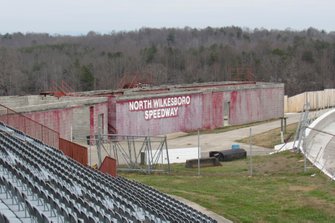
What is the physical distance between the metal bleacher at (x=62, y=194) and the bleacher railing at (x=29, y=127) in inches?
178

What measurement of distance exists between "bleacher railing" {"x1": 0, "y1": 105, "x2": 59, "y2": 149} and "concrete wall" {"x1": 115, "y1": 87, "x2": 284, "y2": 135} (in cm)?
1285

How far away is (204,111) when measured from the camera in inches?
1997

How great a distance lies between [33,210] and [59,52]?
391ft

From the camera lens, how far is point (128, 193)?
1800 centimetres

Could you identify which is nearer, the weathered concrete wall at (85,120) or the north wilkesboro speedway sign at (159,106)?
the weathered concrete wall at (85,120)

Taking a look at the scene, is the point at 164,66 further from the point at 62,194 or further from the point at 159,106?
the point at 62,194

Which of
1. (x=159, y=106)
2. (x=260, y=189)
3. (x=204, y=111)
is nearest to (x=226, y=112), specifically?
(x=204, y=111)

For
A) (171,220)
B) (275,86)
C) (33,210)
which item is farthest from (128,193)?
(275,86)

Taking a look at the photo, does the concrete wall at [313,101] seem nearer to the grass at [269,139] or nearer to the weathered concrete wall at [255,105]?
the weathered concrete wall at [255,105]

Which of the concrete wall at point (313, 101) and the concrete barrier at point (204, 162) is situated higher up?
the concrete wall at point (313, 101)

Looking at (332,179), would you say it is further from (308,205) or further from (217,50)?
(217,50)

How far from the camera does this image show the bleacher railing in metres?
26.7

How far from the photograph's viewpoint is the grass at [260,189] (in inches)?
780

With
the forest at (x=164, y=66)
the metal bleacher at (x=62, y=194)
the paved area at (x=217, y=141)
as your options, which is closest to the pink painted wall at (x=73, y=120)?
the paved area at (x=217, y=141)
